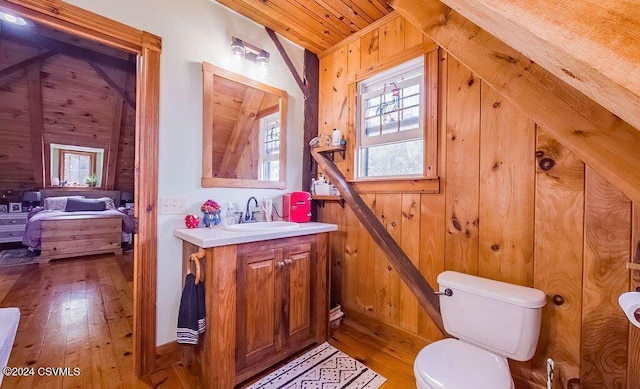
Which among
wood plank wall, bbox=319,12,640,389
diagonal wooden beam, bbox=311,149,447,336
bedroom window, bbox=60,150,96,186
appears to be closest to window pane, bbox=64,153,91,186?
bedroom window, bbox=60,150,96,186

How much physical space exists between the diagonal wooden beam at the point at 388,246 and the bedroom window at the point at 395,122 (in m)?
0.22

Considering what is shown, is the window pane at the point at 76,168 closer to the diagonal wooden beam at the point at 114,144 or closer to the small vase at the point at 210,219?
the diagonal wooden beam at the point at 114,144

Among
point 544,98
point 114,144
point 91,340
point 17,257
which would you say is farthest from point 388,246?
point 114,144

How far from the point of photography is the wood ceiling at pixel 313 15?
1865 mm

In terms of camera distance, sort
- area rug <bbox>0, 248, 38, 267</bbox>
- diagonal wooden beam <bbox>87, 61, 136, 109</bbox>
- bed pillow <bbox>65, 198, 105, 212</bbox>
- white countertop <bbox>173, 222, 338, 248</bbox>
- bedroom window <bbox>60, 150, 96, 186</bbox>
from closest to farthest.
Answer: white countertop <bbox>173, 222, 338, 248</bbox>, area rug <bbox>0, 248, 38, 267</bbox>, diagonal wooden beam <bbox>87, 61, 136, 109</bbox>, bed pillow <bbox>65, 198, 105, 212</bbox>, bedroom window <bbox>60, 150, 96, 186</bbox>

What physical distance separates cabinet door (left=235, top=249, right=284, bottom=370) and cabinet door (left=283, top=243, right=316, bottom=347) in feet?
0.21

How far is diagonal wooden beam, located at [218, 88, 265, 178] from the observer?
6.40 ft

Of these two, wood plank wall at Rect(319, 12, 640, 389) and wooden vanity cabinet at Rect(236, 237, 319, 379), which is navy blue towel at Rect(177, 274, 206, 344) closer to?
wooden vanity cabinet at Rect(236, 237, 319, 379)

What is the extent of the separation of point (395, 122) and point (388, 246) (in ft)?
3.20

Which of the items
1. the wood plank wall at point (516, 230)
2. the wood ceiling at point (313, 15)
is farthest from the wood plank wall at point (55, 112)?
the wood plank wall at point (516, 230)

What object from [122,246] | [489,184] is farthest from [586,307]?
[122,246]

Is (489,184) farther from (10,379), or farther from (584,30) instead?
(10,379)

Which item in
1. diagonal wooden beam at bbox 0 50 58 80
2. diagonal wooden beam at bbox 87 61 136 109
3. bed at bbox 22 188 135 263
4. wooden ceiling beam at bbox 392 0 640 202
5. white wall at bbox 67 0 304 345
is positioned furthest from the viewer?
diagonal wooden beam at bbox 87 61 136 109

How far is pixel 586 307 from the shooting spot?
122 cm
